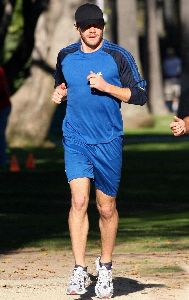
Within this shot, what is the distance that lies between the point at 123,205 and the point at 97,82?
388 inches

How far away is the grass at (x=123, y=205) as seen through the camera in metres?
16.2

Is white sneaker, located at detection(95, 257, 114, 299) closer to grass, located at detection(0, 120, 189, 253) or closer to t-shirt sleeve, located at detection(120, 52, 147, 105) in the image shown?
t-shirt sleeve, located at detection(120, 52, 147, 105)

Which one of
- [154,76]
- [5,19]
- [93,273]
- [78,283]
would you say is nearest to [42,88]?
[5,19]

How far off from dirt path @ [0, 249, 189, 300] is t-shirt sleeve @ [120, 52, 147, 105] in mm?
1398

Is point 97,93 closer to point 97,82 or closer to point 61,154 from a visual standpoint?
point 97,82

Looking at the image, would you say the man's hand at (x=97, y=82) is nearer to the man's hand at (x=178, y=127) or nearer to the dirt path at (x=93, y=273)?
the man's hand at (x=178, y=127)

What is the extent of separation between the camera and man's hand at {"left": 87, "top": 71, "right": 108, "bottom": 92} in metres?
11.3

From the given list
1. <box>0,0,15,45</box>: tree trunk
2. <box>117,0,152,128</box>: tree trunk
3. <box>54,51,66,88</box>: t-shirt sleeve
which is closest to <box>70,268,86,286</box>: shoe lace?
<box>54,51,66,88</box>: t-shirt sleeve

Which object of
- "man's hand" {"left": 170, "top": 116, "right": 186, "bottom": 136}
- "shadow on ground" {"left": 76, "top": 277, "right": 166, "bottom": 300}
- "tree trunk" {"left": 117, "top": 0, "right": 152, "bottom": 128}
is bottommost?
"tree trunk" {"left": 117, "top": 0, "right": 152, "bottom": 128}

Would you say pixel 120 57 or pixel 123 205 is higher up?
pixel 120 57

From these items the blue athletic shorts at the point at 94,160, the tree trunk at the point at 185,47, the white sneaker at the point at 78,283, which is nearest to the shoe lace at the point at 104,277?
the white sneaker at the point at 78,283

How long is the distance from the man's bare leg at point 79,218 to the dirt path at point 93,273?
0.31 meters

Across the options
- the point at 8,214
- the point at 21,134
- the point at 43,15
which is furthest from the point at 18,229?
the point at 43,15

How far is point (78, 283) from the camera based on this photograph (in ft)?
37.5
